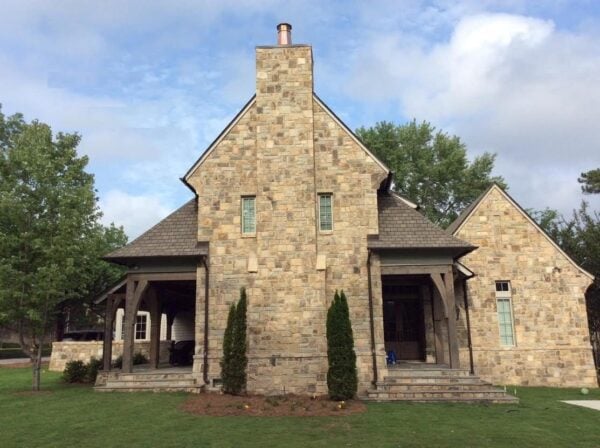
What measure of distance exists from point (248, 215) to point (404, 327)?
8432mm

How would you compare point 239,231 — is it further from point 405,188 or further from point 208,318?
point 405,188

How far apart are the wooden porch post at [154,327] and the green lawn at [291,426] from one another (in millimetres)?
3930

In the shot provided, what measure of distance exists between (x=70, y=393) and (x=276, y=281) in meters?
7.22

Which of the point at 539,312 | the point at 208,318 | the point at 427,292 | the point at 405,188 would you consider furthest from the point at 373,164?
the point at 405,188

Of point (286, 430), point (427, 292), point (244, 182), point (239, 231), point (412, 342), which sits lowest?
point (286, 430)

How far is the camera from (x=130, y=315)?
1567 cm

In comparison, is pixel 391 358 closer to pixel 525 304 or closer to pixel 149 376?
pixel 525 304

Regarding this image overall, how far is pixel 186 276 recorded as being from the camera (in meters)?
16.0

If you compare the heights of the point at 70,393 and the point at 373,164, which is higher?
the point at 373,164

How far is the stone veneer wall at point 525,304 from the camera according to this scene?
1823 centimetres

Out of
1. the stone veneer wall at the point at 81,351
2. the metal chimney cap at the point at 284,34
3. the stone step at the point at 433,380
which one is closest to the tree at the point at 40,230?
the stone veneer wall at the point at 81,351

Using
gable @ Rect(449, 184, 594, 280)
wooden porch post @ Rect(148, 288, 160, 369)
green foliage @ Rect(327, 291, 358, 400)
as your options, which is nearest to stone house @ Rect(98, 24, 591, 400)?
green foliage @ Rect(327, 291, 358, 400)

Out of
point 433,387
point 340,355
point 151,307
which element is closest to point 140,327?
point 151,307

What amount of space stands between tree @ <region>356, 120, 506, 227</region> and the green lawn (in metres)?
24.7
